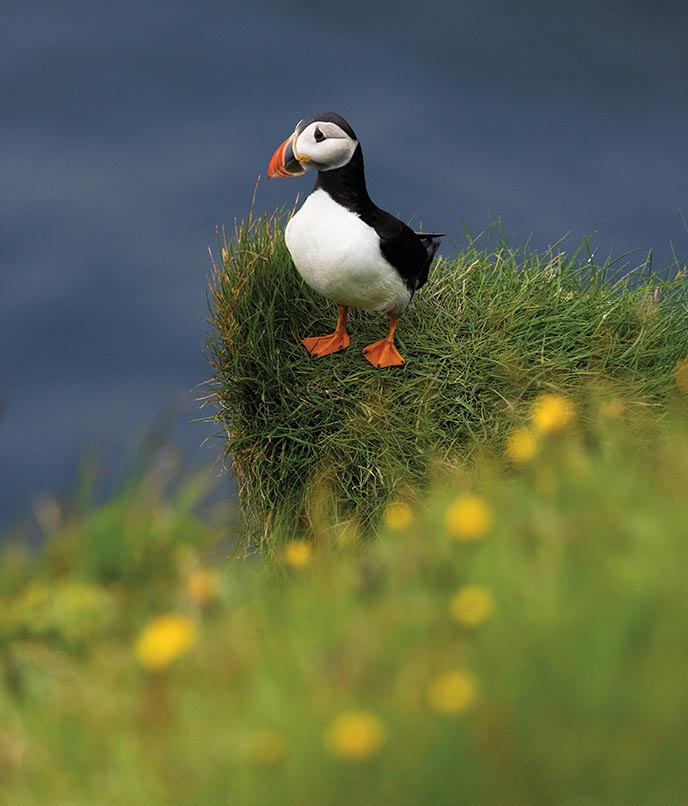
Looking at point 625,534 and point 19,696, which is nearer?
point 625,534

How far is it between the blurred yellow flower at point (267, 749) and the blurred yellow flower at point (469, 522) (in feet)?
2.22

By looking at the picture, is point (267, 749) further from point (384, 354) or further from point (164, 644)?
point (384, 354)

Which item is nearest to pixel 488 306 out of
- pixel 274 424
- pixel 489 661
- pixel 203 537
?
pixel 274 424

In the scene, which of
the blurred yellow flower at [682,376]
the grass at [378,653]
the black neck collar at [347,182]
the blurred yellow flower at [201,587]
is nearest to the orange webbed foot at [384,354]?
the black neck collar at [347,182]

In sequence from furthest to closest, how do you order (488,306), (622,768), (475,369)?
(488,306), (475,369), (622,768)

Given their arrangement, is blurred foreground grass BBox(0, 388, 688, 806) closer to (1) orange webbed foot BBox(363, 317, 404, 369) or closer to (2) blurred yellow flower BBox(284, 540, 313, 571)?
(2) blurred yellow flower BBox(284, 540, 313, 571)

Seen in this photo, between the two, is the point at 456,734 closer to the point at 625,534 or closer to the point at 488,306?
the point at 625,534

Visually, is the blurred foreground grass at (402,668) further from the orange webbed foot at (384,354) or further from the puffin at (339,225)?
the orange webbed foot at (384,354)

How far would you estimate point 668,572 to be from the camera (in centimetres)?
222

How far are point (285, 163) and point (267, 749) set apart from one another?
3364mm

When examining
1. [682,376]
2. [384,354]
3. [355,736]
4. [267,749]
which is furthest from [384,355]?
[355,736]

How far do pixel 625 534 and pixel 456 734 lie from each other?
0.78 metres

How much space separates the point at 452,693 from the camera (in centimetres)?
187

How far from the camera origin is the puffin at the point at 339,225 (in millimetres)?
4754
